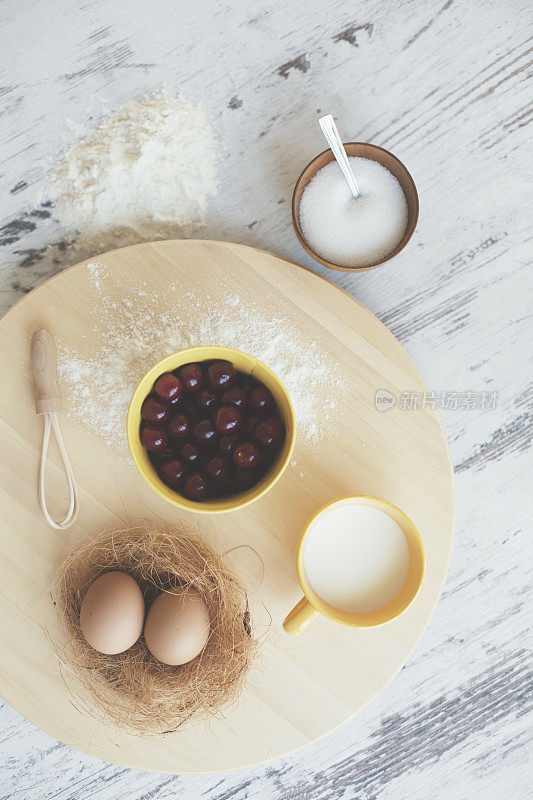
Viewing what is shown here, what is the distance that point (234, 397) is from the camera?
80 cm

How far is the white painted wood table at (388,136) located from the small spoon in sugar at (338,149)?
0.14m

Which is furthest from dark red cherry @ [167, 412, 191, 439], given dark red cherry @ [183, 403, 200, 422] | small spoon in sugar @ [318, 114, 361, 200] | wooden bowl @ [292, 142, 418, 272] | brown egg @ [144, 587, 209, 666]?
small spoon in sugar @ [318, 114, 361, 200]

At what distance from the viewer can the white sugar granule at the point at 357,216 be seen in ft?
3.15

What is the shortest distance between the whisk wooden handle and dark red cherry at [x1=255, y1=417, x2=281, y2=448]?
1.05 ft

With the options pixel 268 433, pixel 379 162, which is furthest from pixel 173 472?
pixel 379 162

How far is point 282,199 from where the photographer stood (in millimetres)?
1053

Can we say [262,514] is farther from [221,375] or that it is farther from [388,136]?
[388,136]

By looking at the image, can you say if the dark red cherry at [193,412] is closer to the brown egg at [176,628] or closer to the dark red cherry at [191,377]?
the dark red cherry at [191,377]

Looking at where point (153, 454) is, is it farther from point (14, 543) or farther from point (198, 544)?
point (14, 543)

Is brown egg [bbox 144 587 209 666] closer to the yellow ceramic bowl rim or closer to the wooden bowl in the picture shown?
the yellow ceramic bowl rim

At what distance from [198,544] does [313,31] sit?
3.03 feet

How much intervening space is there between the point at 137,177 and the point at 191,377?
1.44 feet

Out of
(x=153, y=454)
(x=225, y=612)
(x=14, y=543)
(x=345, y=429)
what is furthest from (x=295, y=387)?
(x=14, y=543)

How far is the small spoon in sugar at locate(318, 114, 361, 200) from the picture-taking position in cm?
86
